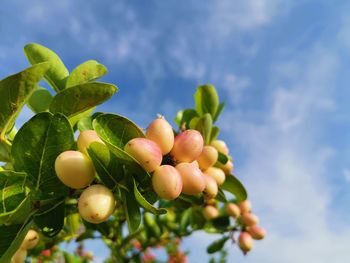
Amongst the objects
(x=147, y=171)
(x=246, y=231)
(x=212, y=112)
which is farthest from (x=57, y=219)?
(x=246, y=231)

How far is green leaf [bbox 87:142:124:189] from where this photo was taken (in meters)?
0.96

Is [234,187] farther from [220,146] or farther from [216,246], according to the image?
[216,246]

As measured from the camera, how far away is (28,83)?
0.96m

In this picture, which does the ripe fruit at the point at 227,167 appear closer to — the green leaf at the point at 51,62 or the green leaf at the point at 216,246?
the green leaf at the point at 51,62

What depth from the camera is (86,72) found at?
122 cm

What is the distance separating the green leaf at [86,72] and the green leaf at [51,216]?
0.37 metres

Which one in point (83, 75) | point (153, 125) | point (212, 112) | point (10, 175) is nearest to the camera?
point (10, 175)

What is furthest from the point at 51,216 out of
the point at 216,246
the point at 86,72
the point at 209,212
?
the point at 216,246

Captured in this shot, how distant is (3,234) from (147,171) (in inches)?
15.0

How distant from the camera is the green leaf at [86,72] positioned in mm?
1219

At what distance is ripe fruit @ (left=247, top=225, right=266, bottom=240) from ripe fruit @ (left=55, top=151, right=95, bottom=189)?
137cm

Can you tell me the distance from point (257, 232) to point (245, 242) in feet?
0.29

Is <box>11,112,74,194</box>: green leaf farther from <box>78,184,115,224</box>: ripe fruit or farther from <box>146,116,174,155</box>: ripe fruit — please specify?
<box>146,116,174,155</box>: ripe fruit

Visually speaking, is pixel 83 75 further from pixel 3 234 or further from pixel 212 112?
pixel 212 112
